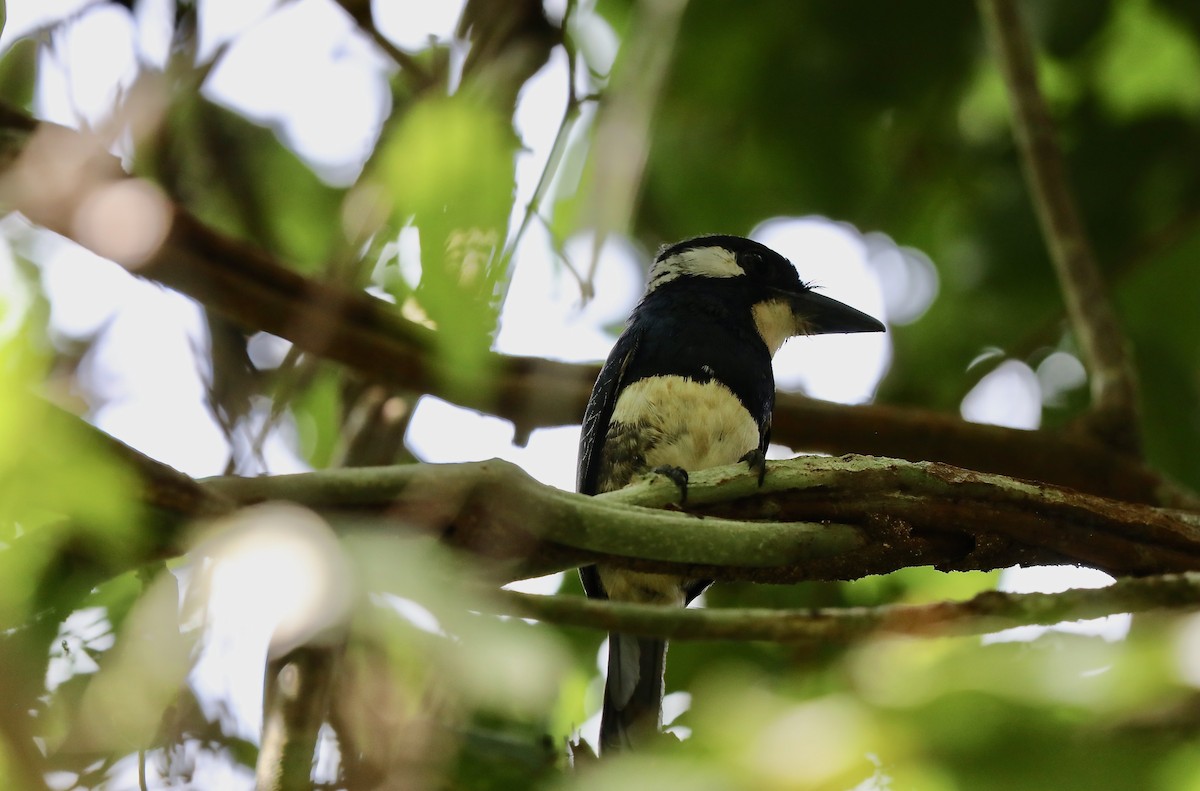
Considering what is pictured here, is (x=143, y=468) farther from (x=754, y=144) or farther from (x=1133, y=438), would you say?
(x=754, y=144)

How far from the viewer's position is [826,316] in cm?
378

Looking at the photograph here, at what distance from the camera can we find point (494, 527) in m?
1.18

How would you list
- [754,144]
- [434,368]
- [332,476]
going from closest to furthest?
[332,476] → [434,368] → [754,144]

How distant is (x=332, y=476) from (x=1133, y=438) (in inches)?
101

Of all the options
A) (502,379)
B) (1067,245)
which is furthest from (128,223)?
(1067,245)

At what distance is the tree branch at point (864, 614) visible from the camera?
1.12 m

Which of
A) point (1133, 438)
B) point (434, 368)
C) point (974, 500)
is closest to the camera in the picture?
point (974, 500)

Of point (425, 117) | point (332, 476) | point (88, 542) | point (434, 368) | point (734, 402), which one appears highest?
point (734, 402)

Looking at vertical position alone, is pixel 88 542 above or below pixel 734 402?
below

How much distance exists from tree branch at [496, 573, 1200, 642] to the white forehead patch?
250 centimetres

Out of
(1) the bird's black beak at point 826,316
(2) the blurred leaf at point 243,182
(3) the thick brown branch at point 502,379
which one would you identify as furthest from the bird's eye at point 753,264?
(2) the blurred leaf at point 243,182

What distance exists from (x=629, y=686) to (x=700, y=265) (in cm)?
160

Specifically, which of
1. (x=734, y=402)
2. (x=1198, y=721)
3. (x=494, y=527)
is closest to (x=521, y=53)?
(x=734, y=402)

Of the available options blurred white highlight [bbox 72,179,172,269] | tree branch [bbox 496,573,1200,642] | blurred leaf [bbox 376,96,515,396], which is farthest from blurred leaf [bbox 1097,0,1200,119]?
blurred leaf [bbox 376,96,515,396]
